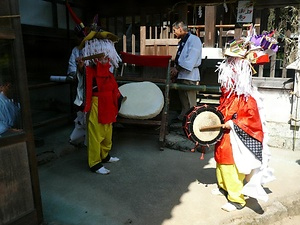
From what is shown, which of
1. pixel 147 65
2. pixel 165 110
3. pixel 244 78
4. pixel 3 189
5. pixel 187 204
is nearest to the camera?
pixel 3 189

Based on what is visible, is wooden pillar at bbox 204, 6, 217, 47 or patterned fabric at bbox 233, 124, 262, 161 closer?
patterned fabric at bbox 233, 124, 262, 161

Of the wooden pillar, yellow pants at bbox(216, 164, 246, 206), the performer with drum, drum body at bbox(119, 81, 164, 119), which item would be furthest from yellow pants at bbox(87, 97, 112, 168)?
the wooden pillar

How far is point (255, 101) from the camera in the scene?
3.04 meters

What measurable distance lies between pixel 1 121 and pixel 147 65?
3.25 metres

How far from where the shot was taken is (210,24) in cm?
810

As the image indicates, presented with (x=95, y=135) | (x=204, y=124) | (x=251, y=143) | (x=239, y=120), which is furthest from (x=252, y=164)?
(x=95, y=135)

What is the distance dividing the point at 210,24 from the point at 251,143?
590 cm

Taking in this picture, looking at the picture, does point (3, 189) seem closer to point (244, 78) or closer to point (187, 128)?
point (187, 128)

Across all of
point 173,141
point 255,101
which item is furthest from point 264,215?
point 173,141

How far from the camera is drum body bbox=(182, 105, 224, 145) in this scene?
3154 mm

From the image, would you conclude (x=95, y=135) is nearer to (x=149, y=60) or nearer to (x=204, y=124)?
(x=204, y=124)

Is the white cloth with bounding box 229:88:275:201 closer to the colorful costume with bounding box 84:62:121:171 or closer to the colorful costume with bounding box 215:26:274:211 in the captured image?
the colorful costume with bounding box 215:26:274:211

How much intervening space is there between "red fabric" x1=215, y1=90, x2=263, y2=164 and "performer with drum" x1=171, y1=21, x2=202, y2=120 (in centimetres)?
233

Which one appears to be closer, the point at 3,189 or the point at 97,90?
the point at 3,189
